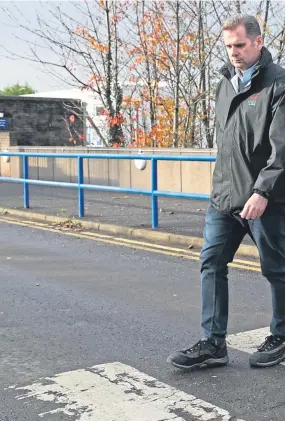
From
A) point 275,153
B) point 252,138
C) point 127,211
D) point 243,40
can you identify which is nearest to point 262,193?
point 275,153

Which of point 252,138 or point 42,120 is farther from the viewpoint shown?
point 42,120

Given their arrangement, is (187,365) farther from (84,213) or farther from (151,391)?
(84,213)

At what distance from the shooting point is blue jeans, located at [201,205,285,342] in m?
4.04

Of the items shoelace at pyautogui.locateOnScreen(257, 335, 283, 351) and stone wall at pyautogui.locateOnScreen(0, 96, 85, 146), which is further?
stone wall at pyautogui.locateOnScreen(0, 96, 85, 146)

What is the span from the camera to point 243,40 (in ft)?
12.8

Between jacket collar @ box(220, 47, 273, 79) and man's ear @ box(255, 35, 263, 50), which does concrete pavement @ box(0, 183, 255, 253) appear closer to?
jacket collar @ box(220, 47, 273, 79)

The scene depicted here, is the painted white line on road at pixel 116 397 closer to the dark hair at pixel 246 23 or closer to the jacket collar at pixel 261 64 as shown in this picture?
the jacket collar at pixel 261 64

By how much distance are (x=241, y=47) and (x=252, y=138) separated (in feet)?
1.66

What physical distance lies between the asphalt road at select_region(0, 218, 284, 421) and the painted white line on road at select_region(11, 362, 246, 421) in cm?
6

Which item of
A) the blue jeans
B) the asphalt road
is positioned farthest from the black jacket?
the asphalt road

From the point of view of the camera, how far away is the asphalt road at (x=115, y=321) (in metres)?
3.85

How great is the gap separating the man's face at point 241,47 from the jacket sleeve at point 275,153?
0.74 feet

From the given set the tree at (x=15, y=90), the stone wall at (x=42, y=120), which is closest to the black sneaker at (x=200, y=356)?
the stone wall at (x=42, y=120)

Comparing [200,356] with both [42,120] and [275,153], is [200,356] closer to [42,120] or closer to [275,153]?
[275,153]
